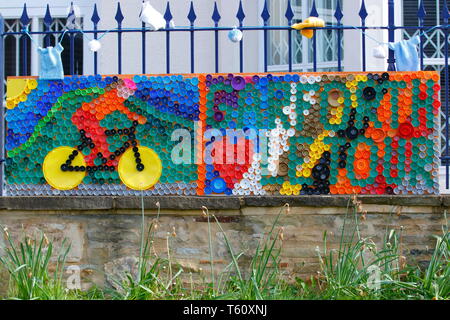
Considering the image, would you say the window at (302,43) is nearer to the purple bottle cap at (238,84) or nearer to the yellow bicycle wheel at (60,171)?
the purple bottle cap at (238,84)

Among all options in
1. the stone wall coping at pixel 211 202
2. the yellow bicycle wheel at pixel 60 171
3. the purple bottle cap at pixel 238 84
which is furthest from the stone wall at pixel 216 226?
the purple bottle cap at pixel 238 84

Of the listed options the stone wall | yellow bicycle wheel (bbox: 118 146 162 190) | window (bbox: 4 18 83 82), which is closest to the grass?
the stone wall

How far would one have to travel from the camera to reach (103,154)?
248 inches

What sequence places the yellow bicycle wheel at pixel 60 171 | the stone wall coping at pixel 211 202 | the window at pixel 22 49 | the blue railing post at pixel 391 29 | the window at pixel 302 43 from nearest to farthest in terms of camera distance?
the stone wall coping at pixel 211 202, the blue railing post at pixel 391 29, the yellow bicycle wheel at pixel 60 171, the window at pixel 302 43, the window at pixel 22 49

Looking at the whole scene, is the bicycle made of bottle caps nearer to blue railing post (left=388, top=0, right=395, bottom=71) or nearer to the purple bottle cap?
the purple bottle cap

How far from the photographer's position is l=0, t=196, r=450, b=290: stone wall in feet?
19.2

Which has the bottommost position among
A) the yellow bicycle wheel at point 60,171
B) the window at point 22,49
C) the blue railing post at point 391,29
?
the yellow bicycle wheel at point 60,171

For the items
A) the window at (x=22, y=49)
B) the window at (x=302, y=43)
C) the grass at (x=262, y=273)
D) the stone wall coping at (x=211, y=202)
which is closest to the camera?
the grass at (x=262, y=273)

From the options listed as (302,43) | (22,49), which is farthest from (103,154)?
(22,49)

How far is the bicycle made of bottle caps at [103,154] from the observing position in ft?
20.6

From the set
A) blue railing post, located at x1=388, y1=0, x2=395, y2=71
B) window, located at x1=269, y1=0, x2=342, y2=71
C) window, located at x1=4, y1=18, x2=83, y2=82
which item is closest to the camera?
blue railing post, located at x1=388, y1=0, x2=395, y2=71

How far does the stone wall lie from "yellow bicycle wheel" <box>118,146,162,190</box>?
0.36 metres

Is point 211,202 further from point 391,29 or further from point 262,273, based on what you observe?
point 391,29

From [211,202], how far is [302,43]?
2875 millimetres
